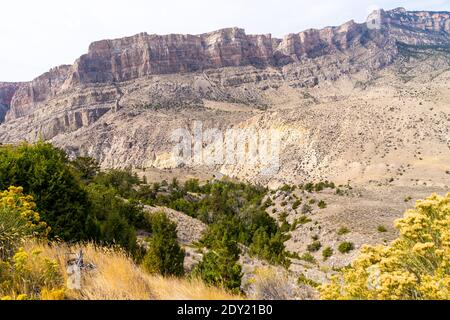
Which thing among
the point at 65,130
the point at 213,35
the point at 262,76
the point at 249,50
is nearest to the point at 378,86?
the point at 262,76

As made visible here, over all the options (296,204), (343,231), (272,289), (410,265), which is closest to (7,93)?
(296,204)

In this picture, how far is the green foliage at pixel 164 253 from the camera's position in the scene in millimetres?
9992

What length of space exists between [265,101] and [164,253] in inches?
5403

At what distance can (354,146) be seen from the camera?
67.5 m

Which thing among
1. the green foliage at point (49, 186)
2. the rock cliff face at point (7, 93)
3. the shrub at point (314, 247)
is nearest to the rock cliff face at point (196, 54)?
the rock cliff face at point (7, 93)

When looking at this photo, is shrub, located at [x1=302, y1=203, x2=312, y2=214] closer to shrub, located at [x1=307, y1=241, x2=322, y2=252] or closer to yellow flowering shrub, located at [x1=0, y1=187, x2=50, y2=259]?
shrub, located at [x1=307, y1=241, x2=322, y2=252]

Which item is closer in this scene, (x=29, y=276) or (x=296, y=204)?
(x=29, y=276)

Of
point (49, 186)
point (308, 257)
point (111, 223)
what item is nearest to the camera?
point (49, 186)

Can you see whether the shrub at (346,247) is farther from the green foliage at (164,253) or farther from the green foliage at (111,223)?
the green foliage at (164,253)

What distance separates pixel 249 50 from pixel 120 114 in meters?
88.4

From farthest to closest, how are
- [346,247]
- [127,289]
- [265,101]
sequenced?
[265,101] < [346,247] < [127,289]

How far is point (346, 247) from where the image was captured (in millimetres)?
29297

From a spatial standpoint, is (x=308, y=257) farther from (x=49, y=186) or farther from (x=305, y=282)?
(x=49, y=186)
